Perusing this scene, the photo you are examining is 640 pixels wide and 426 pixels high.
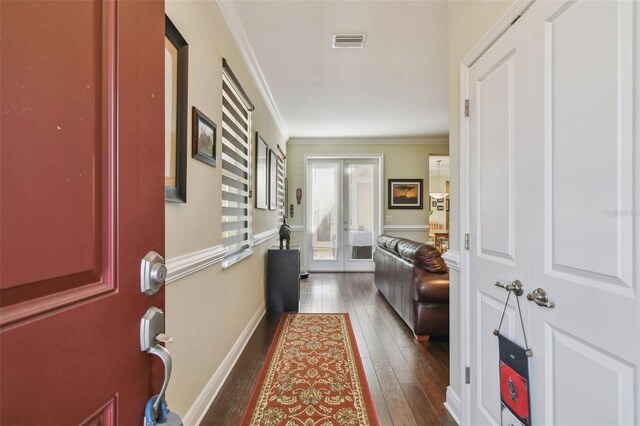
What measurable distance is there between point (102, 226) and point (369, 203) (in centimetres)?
574

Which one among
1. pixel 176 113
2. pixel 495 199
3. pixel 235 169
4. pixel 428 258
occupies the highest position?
pixel 176 113

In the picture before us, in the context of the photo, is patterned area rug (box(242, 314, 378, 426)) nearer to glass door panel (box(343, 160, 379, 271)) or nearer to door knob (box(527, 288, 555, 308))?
door knob (box(527, 288, 555, 308))

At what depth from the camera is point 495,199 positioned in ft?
4.46

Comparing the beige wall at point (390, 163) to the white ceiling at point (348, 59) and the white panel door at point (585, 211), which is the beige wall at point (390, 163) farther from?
the white panel door at point (585, 211)

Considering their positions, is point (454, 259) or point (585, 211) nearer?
point (585, 211)

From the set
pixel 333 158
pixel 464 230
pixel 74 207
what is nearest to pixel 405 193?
pixel 333 158

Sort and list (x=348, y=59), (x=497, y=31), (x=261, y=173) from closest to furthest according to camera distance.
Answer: (x=497, y=31) → (x=348, y=59) → (x=261, y=173)

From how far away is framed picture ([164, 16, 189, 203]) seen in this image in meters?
1.36

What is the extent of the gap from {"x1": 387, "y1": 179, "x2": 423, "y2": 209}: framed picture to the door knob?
5016 millimetres

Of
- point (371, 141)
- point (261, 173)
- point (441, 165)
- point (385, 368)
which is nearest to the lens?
point (385, 368)

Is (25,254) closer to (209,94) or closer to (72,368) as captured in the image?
(72,368)

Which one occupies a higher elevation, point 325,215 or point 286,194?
point 286,194

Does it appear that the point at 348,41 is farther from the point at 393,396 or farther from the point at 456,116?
the point at 393,396

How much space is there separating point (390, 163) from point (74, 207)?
19.6ft
